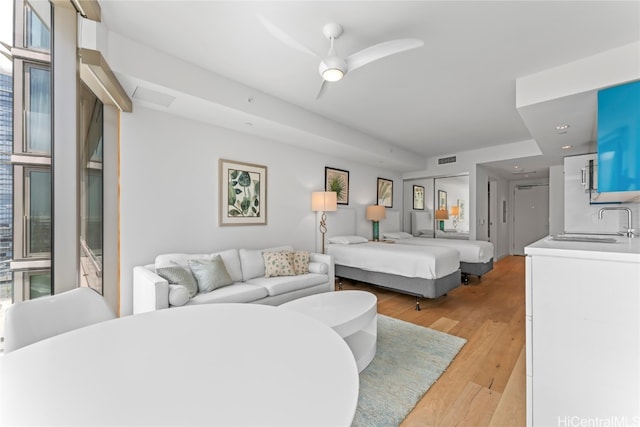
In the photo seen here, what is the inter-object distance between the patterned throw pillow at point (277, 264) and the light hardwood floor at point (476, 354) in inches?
48.2

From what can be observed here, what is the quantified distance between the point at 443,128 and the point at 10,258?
195 inches

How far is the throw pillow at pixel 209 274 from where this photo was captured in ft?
8.61

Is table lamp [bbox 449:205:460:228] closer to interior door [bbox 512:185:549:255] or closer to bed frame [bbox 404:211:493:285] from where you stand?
bed frame [bbox 404:211:493:285]

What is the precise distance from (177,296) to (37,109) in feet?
5.11

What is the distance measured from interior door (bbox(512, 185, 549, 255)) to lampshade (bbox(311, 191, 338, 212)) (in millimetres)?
6262

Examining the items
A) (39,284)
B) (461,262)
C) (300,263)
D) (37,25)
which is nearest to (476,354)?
(300,263)

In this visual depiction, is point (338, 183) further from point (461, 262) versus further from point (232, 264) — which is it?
point (232, 264)

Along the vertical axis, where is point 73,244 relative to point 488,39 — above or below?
below

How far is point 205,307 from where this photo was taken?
4.35 ft

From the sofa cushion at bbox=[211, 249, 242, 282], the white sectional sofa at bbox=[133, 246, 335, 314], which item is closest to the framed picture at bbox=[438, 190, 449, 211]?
the white sectional sofa at bbox=[133, 246, 335, 314]

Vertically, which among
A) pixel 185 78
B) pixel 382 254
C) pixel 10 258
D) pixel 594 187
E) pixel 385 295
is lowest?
pixel 385 295

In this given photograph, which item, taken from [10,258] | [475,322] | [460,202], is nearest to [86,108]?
→ [10,258]

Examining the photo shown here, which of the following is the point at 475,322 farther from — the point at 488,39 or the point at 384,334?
the point at 488,39

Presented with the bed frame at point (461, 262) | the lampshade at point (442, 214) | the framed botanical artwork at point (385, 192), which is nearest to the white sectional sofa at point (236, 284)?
the bed frame at point (461, 262)
